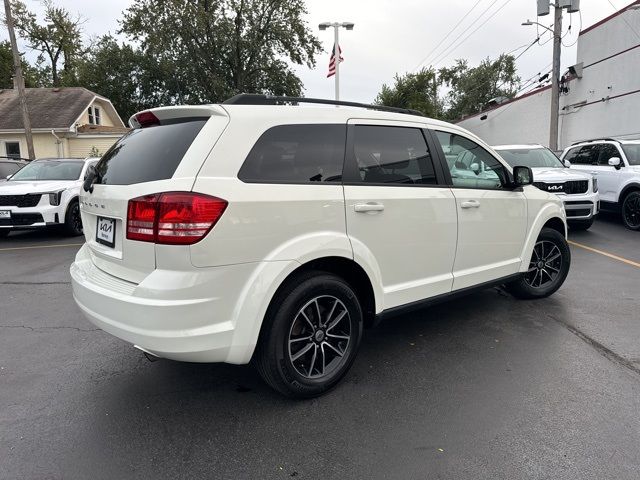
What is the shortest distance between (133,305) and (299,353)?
1051 millimetres

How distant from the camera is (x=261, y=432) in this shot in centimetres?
262

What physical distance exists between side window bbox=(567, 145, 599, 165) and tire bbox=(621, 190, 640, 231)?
1447mm

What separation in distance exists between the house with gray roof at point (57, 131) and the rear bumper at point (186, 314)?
25.0 metres

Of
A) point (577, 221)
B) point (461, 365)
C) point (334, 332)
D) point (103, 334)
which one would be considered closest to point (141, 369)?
point (103, 334)

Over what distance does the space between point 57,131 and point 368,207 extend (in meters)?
27.5

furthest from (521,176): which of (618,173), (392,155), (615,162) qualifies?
(618,173)

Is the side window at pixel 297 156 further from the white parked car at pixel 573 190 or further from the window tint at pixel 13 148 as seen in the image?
the window tint at pixel 13 148

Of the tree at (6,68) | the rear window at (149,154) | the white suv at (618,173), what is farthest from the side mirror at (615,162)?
the tree at (6,68)

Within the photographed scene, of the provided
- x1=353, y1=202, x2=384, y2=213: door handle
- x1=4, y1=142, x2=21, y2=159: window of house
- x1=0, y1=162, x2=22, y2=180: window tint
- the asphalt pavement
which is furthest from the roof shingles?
x1=353, y1=202, x2=384, y2=213: door handle

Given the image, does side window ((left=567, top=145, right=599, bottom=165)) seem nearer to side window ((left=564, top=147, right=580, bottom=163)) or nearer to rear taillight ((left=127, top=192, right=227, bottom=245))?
side window ((left=564, top=147, right=580, bottom=163))

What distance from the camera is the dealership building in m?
15.5

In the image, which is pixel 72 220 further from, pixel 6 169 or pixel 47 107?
pixel 47 107

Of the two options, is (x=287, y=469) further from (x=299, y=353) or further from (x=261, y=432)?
(x=299, y=353)

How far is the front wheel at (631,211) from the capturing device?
30.4 feet
